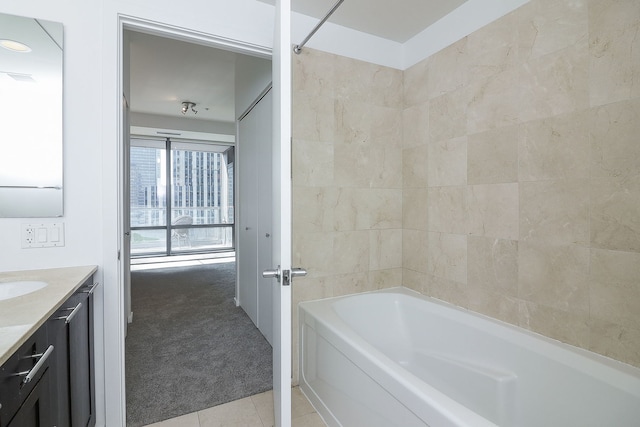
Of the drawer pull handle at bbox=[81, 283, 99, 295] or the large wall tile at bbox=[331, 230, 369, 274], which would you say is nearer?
the drawer pull handle at bbox=[81, 283, 99, 295]

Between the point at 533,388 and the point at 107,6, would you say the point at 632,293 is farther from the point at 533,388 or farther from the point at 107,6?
the point at 107,6

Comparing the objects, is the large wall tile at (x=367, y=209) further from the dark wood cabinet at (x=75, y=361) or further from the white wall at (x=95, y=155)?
the dark wood cabinet at (x=75, y=361)

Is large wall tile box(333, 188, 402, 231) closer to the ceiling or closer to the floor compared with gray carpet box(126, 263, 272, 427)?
closer to the ceiling

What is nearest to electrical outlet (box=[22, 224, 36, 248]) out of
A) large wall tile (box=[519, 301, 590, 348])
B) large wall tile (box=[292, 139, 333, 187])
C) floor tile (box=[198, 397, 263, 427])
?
floor tile (box=[198, 397, 263, 427])

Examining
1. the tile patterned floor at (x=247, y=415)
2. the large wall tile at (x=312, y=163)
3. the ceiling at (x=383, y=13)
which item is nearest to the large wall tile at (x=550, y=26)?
the ceiling at (x=383, y=13)

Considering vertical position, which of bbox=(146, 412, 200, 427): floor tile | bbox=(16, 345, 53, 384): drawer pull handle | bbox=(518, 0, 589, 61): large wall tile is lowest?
bbox=(146, 412, 200, 427): floor tile

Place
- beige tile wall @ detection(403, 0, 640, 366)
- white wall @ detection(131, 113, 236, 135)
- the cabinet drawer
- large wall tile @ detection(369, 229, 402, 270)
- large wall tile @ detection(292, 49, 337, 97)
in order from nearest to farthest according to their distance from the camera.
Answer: the cabinet drawer → beige tile wall @ detection(403, 0, 640, 366) → large wall tile @ detection(292, 49, 337, 97) → large wall tile @ detection(369, 229, 402, 270) → white wall @ detection(131, 113, 236, 135)

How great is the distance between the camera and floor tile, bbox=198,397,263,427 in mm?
1710

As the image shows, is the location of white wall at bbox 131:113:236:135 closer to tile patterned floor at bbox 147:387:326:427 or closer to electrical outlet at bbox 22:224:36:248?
electrical outlet at bbox 22:224:36:248

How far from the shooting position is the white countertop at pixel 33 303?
0.78 meters

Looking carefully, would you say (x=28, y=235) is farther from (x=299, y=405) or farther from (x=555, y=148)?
(x=555, y=148)

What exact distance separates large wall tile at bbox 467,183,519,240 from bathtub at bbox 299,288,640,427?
1.68 feet

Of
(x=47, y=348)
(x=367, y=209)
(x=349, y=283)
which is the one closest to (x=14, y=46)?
(x=47, y=348)

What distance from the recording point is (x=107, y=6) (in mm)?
1532
